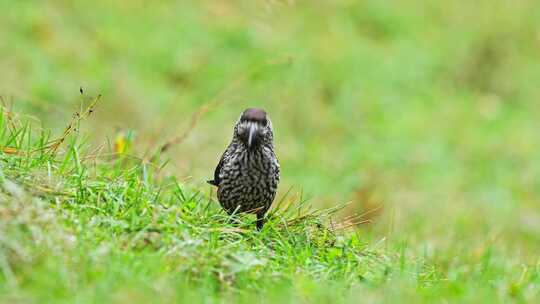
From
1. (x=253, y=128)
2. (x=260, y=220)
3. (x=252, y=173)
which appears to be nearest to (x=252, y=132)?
(x=253, y=128)

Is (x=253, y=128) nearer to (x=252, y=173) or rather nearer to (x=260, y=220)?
(x=252, y=173)

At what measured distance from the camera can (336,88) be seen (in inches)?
455

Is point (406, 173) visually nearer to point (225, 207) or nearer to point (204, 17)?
point (204, 17)

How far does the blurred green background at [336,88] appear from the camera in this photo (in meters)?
9.34

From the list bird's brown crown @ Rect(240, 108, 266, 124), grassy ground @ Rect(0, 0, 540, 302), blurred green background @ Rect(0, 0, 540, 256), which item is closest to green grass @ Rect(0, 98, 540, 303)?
grassy ground @ Rect(0, 0, 540, 302)

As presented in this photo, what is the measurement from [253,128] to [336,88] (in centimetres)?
666

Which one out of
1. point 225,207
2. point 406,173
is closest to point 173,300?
point 225,207

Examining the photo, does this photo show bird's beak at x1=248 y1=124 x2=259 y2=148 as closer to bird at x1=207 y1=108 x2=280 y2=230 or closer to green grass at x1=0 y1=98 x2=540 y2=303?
bird at x1=207 y1=108 x2=280 y2=230

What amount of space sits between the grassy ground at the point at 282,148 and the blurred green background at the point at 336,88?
0.03 m

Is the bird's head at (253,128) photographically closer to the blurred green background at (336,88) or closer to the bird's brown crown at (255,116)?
the bird's brown crown at (255,116)

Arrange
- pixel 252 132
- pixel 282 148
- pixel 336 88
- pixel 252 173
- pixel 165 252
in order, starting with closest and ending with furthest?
1. pixel 165 252
2. pixel 252 132
3. pixel 252 173
4. pixel 282 148
5. pixel 336 88

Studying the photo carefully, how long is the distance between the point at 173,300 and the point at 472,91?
9.47 m

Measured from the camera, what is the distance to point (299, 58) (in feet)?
38.3

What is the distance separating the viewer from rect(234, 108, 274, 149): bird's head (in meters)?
5.00
